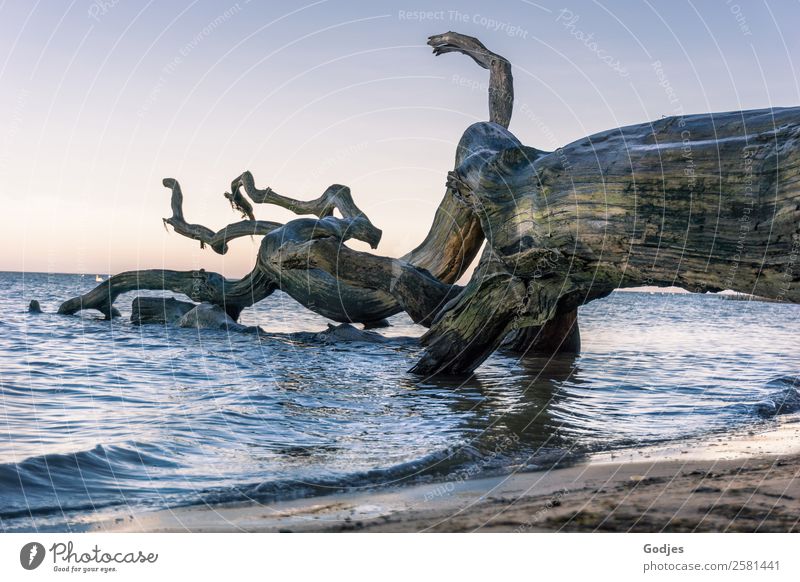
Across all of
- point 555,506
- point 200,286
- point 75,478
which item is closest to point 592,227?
point 555,506

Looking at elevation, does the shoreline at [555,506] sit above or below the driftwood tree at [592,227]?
below

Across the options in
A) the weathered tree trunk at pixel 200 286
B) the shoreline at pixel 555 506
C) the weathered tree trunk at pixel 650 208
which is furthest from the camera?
the weathered tree trunk at pixel 200 286

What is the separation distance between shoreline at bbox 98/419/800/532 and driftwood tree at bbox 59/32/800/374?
1299 mm

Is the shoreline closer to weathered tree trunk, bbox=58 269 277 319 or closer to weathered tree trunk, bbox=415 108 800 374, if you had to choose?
weathered tree trunk, bbox=415 108 800 374

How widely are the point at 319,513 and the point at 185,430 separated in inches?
94.3

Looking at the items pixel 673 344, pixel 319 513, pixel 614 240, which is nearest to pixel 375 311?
pixel 673 344

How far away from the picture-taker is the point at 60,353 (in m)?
10.6

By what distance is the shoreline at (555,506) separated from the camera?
3910 mm

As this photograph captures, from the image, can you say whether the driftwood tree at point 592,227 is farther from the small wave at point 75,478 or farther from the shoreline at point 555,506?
the small wave at point 75,478

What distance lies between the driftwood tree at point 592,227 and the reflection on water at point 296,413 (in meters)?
1.02

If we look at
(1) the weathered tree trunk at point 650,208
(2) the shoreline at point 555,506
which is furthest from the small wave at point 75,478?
(1) the weathered tree trunk at point 650,208

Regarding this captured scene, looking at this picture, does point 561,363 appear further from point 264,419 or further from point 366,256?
point 264,419

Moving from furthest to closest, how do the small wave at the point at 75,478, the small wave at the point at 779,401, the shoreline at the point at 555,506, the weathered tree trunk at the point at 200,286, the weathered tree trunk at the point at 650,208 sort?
the weathered tree trunk at the point at 200,286
the small wave at the point at 779,401
the weathered tree trunk at the point at 650,208
the small wave at the point at 75,478
the shoreline at the point at 555,506

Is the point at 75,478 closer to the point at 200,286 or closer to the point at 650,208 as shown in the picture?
the point at 650,208
